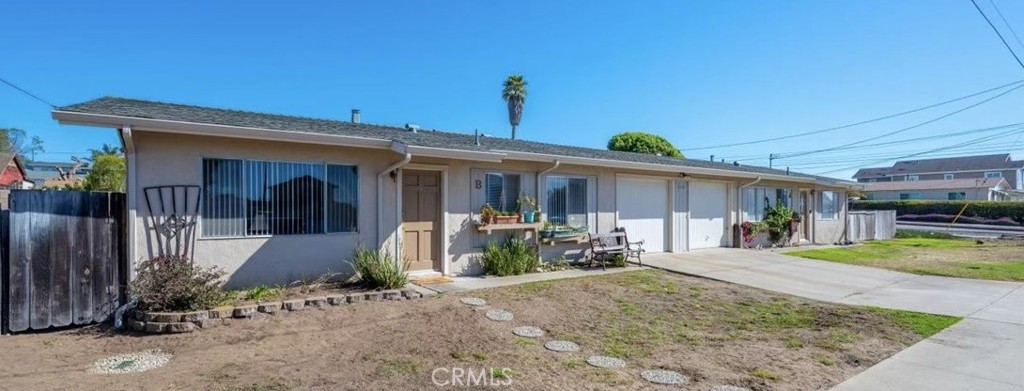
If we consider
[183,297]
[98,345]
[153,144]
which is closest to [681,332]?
[183,297]

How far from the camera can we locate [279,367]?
4406 millimetres

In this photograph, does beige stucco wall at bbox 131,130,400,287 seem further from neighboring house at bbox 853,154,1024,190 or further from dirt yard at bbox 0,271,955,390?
neighboring house at bbox 853,154,1024,190

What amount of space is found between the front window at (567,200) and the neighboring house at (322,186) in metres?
0.03

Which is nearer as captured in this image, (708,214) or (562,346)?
(562,346)

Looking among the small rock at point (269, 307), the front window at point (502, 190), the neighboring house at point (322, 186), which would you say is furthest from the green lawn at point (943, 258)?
the small rock at point (269, 307)

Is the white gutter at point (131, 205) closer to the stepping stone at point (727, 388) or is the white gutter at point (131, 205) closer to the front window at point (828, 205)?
the stepping stone at point (727, 388)

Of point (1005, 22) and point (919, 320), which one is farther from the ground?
point (1005, 22)

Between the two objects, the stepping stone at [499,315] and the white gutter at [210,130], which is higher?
the white gutter at [210,130]

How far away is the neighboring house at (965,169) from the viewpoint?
5038cm

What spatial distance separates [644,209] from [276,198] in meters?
8.71

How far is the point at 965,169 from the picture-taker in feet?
169

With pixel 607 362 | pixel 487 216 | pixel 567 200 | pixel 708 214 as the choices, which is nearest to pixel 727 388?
pixel 607 362

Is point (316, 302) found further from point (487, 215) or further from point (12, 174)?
point (12, 174)

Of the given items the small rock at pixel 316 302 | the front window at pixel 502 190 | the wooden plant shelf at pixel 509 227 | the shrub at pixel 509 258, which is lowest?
the small rock at pixel 316 302
